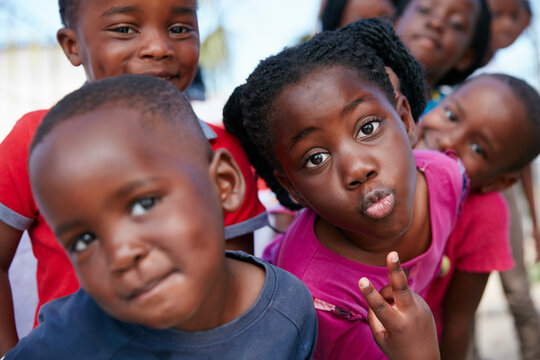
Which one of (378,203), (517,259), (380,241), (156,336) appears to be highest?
(378,203)

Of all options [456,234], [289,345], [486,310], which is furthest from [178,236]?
[486,310]

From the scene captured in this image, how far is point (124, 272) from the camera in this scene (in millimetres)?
1048

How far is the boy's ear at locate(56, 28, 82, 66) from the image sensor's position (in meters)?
1.79

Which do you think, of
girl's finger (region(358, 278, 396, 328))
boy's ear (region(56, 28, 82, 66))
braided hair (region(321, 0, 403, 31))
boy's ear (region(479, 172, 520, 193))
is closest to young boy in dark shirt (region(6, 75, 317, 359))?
girl's finger (region(358, 278, 396, 328))

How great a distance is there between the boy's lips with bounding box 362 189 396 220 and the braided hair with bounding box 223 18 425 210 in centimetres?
36

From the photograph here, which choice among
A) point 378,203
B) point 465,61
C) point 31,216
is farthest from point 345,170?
point 465,61

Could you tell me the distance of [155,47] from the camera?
1.67 metres

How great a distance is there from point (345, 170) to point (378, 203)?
0.14 m

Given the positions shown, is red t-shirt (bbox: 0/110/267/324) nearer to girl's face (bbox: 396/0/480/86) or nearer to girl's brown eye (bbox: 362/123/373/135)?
girl's brown eye (bbox: 362/123/373/135)

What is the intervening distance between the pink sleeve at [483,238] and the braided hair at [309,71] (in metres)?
0.67

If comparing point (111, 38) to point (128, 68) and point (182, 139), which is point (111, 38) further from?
point (182, 139)

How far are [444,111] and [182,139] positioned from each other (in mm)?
1559

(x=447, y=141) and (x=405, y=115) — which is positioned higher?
(x=405, y=115)

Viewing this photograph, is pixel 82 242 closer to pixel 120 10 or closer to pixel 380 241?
pixel 120 10
